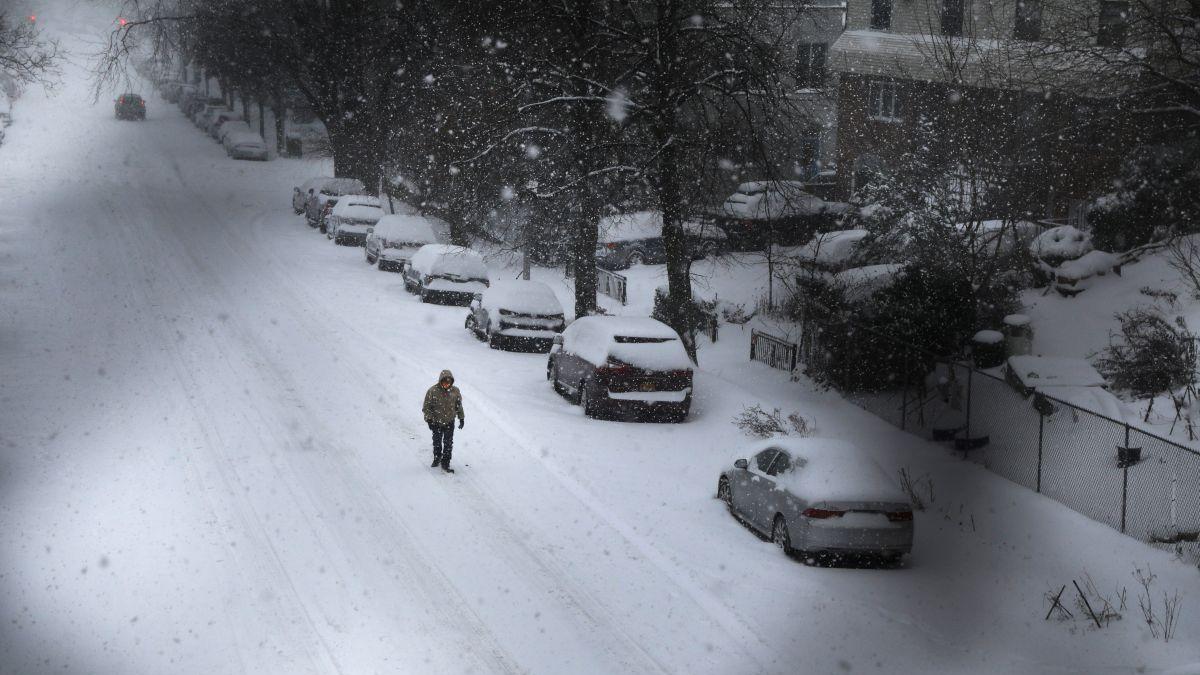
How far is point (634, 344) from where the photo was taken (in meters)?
19.9

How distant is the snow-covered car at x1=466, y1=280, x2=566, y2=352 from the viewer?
25047 millimetres

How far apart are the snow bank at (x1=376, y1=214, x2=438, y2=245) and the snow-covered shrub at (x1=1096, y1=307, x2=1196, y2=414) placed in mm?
19871

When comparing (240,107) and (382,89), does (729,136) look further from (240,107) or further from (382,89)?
(240,107)

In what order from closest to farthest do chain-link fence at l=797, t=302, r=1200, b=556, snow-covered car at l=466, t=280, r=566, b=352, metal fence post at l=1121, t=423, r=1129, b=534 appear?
metal fence post at l=1121, t=423, r=1129, b=534 < chain-link fence at l=797, t=302, r=1200, b=556 < snow-covered car at l=466, t=280, r=566, b=352

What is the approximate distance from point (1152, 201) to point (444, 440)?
61.0 ft

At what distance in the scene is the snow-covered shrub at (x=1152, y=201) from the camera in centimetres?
2555

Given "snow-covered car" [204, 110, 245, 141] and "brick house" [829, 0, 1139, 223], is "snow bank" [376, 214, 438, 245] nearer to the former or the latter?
"brick house" [829, 0, 1139, 223]

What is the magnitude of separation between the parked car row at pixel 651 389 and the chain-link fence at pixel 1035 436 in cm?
316

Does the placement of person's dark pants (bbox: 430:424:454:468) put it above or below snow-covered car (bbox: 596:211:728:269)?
below

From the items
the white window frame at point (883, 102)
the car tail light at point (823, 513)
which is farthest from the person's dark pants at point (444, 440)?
the white window frame at point (883, 102)

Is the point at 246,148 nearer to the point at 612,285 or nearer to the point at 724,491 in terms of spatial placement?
the point at 612,285

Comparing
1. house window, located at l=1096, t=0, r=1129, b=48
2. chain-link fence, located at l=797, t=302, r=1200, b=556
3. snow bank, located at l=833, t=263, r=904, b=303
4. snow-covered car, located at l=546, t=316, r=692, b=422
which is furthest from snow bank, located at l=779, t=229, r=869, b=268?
snow-covered car, located at l=546, t=316, r=692, b=422

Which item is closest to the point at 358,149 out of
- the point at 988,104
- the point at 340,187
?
the point at 340,187

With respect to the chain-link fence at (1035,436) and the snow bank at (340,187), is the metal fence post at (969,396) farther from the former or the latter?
the snow bank at (340,187)
